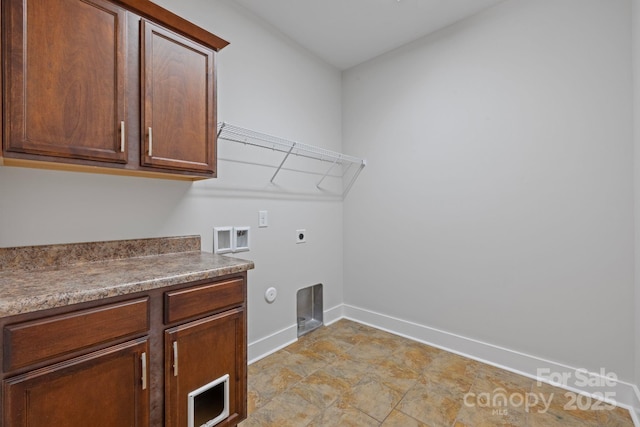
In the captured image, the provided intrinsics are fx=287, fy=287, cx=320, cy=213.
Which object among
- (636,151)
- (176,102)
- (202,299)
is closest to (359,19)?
(176,102)

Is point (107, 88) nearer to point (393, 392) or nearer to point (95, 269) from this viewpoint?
point (95, 269)

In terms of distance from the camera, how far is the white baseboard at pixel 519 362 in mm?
1643

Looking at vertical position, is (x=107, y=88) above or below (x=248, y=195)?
above

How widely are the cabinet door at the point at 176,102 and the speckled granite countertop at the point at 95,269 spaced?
19.5 inches

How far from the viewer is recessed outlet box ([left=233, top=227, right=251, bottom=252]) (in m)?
2.02


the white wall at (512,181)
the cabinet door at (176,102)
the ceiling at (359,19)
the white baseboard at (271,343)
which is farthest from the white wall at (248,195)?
the white wall at (512,181)

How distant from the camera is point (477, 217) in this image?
7.06 ft

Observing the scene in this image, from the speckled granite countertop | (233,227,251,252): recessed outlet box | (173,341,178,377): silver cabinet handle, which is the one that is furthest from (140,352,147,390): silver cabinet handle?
(233,227,251,252): recessed outlet box

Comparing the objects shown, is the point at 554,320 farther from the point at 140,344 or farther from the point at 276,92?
the point at 276,92

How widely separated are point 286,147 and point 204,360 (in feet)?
5.37

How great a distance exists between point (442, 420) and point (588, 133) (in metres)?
1.86

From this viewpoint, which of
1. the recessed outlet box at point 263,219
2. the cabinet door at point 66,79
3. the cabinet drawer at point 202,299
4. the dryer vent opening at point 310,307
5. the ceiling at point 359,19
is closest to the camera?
the cabinet door at point 66,79

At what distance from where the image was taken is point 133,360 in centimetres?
Result: 108

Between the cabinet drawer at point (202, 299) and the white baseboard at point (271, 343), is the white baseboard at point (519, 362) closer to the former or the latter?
the white baseboard at point (271, 343)
